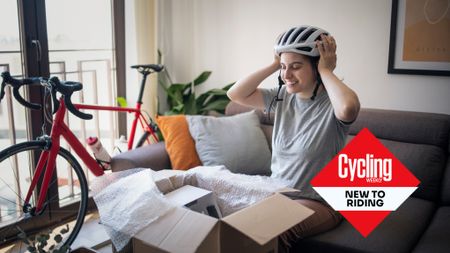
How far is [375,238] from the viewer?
170 centimetres

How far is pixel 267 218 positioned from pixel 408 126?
1414 millimetres

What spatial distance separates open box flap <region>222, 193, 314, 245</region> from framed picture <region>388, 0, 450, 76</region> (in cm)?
160

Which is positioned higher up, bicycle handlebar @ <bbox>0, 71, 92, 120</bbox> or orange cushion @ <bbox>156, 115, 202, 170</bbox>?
bicycle handlebar @ <bbox>0, 71, 92, 120</bbox>

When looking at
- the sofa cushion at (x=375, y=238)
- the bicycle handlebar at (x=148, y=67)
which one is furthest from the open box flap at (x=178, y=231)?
the bicycle handlebar at (x=148, y=67)

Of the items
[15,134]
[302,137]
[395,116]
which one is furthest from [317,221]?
[15,134]

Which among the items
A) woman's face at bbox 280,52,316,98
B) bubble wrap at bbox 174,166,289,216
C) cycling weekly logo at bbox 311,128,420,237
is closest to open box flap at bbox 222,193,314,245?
bubble wrap at bbox 174,166,289,216

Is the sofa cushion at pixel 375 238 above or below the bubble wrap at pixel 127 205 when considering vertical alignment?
below

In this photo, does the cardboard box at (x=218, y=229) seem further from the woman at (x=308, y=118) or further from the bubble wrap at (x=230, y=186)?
the woman at (x=308, y=118)

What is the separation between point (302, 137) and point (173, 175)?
1.84 ft

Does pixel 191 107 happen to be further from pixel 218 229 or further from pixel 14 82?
pixel 218 229

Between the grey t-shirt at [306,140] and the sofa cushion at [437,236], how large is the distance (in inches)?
17.7

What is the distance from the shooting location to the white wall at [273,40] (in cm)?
257

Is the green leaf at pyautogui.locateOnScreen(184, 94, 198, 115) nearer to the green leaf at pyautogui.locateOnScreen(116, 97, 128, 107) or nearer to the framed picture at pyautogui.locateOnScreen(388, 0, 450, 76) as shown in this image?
the green leaf at pyautogui.locateOnScreen(116, 97, 128, 107)

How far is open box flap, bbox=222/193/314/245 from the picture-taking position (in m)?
1.14
